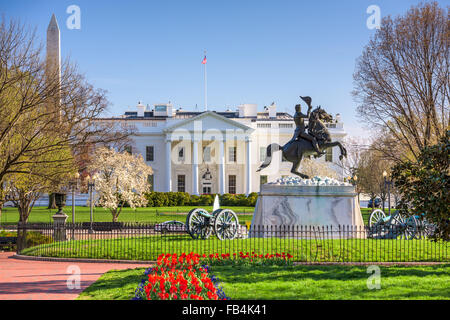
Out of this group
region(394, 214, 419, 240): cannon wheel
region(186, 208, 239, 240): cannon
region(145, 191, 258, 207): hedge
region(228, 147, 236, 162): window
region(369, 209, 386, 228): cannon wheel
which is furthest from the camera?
region(228, 147, 236, 162): window

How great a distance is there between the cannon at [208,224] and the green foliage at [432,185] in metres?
6.54

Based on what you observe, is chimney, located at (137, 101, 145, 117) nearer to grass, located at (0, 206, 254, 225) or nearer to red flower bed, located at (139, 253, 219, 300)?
grass, located at (0, 206, 254, 225)

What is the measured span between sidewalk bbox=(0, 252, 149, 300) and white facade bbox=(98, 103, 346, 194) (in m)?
49.2

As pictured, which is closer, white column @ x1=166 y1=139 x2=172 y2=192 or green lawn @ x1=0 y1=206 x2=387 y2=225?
green lawn @ x1=0 y1=206 x2=387 y2=225

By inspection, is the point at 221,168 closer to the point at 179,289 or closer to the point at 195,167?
the point at 195,167

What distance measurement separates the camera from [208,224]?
674 inches

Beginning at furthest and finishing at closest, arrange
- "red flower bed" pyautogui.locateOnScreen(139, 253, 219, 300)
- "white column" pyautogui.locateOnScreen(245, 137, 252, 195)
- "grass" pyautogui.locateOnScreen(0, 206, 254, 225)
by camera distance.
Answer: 1. "white column" pyautogui.locateOnScreen(245, 137, 252, 195)
2. "grass" pyautogui.locateOnScreen(0, 206, 254, 225)
3. "red flower bed" pyautogui.locateOnScreen(139, 253, 219, 300)

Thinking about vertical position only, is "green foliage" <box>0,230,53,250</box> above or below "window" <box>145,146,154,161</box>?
below

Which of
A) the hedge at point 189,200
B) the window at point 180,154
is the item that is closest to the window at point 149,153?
the window at point 180,154

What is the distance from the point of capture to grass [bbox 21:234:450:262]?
14.5 m

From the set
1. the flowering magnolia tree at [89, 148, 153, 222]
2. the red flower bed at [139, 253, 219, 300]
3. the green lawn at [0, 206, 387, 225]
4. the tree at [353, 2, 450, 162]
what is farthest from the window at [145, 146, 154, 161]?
the red flower bed at [139, 253, 219, 300]

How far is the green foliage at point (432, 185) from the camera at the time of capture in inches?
433
